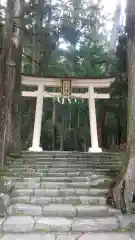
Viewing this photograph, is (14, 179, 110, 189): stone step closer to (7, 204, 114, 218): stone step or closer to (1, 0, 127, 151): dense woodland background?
(7, 204, 114, 218): stone step

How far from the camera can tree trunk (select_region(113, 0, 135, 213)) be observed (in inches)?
220

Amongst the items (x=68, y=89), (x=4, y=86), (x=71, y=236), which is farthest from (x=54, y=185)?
(x=68, y=89)

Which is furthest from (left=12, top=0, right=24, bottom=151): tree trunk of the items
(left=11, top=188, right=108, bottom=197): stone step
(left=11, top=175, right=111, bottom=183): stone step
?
(left=11, top=188, right=108, bottom=197): stone step

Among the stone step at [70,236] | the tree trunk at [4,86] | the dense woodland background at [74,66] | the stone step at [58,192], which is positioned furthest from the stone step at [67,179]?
the dense woodland background at [74,66]

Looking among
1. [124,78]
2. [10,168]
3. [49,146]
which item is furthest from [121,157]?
[49,146]

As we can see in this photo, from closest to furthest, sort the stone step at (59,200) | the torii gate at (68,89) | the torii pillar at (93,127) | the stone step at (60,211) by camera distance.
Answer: the stone step at (60,211), the stone step at (59,200), the torii pillar at (93,127), the torii gate at (68,89)

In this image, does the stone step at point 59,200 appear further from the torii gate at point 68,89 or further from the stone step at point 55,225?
the torii gate at point 68,89

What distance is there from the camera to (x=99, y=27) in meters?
19.9

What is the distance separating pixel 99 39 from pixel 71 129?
7.29 m

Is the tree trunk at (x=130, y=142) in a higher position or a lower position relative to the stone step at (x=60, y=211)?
higher

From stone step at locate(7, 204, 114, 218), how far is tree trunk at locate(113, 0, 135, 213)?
0.44 m

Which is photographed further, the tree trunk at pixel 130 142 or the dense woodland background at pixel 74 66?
the dense woodland background at pixel 74 66

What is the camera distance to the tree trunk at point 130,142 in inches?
220

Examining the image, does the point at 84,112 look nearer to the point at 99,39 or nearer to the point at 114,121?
the point at 114,121
